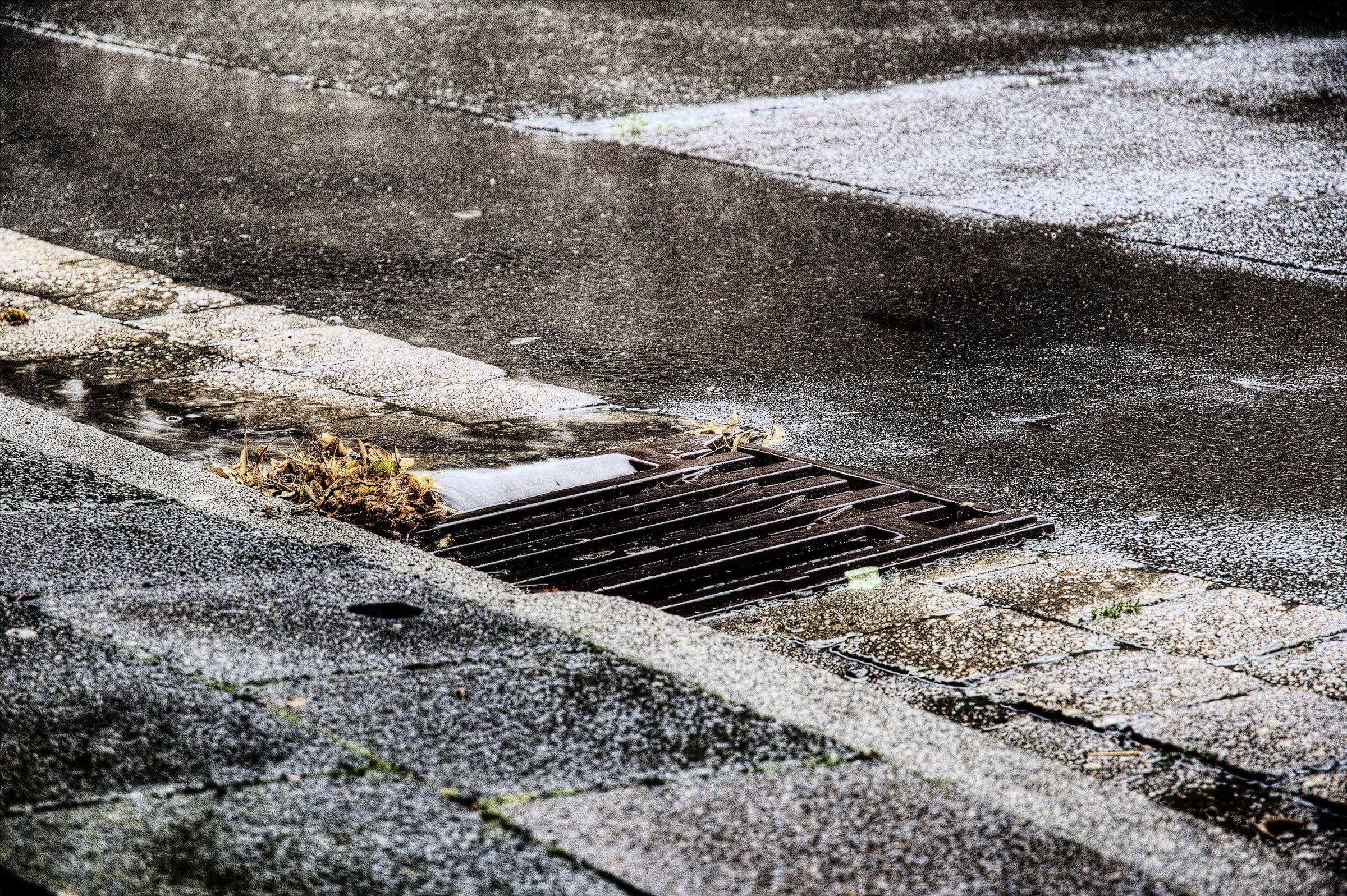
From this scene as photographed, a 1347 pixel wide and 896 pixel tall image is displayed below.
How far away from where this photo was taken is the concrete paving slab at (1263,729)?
2848 millimetres

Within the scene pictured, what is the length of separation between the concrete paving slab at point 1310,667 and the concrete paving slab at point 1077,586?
1.17 ft

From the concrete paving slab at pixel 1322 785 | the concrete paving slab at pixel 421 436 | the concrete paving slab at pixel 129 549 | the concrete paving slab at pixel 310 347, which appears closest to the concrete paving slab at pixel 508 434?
the concrete paving slab at pixel 421 436

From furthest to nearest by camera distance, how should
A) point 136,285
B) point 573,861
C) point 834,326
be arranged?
1. point 136,285
2. point 834,326
3. point 573,861

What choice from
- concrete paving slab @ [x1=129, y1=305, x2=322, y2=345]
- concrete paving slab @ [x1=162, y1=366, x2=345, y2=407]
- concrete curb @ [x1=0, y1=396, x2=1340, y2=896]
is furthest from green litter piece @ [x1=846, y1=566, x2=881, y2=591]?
concrete paving slab @ [x1=129, y1=305, x2=322, y2=345]

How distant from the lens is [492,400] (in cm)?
490

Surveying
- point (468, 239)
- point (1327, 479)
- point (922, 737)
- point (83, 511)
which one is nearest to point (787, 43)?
point (468, 239)

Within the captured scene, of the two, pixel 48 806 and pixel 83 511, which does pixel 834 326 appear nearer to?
pixel 83 511

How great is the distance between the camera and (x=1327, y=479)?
426cm

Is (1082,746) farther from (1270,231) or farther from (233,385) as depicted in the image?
(1270,231)

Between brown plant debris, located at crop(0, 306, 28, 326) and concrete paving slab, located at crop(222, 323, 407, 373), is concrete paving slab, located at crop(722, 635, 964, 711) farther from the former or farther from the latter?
brown plant debris, located at crop(0, 306, 28, 326)

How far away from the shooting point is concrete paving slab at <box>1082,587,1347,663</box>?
3309 mm

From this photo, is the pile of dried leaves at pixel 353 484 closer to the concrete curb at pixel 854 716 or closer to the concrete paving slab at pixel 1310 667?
the concrete curb at pixel 854 716

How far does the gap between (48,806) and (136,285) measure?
13.5ft

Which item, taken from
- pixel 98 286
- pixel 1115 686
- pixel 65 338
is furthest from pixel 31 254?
pixel 1115 686
